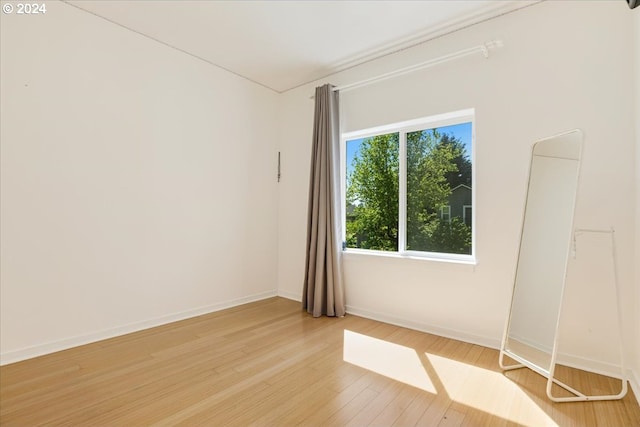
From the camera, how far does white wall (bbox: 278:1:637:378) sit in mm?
2117

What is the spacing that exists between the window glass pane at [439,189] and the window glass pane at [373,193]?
7.2 inches

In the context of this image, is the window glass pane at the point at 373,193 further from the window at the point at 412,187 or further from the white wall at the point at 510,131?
the white wall at the point at 510,131

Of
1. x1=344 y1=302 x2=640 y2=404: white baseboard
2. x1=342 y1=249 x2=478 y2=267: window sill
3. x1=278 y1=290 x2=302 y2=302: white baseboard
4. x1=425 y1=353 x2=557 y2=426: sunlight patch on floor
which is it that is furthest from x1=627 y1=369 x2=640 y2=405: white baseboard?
x1=278 y1=290 x2=302 y2=302: white baseboard

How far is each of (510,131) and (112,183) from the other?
3347mm

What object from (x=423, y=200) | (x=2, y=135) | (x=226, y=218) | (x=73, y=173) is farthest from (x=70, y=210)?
(x=423, y=200)

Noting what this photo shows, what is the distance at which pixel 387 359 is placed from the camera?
2359 millimetres

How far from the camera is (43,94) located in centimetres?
242

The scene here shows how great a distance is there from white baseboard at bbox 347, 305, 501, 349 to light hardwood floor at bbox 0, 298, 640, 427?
76mm

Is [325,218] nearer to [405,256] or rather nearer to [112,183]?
[405,256]

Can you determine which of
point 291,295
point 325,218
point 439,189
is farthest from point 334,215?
point 291,295

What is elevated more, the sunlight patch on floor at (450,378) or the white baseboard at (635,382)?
the white baseboard at (635,382)

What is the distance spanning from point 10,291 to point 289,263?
2.60 m

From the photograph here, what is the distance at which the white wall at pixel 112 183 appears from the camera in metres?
2.32

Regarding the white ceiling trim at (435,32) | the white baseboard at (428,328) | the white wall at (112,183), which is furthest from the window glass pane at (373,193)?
the white wall at (112,183)
